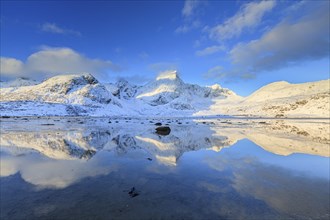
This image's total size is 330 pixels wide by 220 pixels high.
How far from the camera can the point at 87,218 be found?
17.1 ft

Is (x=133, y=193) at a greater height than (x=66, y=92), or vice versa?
(x=66, y=92)

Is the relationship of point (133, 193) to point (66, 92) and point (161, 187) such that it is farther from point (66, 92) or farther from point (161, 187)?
point (66, 92)

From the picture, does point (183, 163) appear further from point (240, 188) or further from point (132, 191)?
point (132, 191)

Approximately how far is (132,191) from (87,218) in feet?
6.73

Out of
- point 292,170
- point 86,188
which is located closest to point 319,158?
point 292,170

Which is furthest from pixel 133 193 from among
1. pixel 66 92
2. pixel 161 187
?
Result: pixel 66 92

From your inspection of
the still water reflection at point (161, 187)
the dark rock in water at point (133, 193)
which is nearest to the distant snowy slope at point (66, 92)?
the still water reflection at point (161, 187)

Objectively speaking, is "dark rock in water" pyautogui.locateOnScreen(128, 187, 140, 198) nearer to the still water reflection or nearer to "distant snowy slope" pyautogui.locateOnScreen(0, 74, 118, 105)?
the still water reflection

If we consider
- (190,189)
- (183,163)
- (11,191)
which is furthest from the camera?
(183,163)

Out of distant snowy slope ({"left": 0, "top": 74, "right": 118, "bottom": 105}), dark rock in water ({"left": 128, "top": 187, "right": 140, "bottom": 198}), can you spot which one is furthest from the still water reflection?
distant snowy slope ({"left": 0, "top": 74, "right": 118, "bottom": 105})

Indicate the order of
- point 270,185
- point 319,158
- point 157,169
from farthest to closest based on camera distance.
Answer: point 319,158 < point 157,169 < point 270,185

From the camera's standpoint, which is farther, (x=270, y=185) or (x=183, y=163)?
(x=183, y=163)

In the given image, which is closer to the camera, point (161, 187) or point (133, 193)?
point (133, 193)

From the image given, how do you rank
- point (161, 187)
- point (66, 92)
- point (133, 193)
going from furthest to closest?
1. point (66, 92)
2. point (161, 187)
3. point (133, 193)
